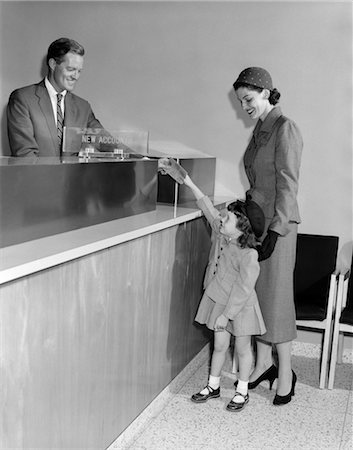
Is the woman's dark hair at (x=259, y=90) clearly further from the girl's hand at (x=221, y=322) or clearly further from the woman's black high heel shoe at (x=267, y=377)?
the woman's black high heel shoe at (x=267, y=377)

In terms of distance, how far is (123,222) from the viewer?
302 centimetres

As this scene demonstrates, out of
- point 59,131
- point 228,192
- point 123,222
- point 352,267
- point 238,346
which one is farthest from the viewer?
point 228,192

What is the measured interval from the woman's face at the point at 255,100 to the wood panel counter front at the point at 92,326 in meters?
0.65

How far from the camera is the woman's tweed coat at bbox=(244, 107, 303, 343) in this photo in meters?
3.34

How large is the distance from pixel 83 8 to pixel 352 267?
2.50 m

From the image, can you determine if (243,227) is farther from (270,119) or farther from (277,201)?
(270,119)

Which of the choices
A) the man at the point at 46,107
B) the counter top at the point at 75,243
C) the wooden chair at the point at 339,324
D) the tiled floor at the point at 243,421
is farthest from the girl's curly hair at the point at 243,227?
the man at the point at 46,107

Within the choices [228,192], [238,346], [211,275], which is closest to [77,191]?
[211,275]

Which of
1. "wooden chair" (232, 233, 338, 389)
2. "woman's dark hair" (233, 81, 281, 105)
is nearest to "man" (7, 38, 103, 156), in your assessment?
"woman's dark hair" (233, 81, 281, 105)

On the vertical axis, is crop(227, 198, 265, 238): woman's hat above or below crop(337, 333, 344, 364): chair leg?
above

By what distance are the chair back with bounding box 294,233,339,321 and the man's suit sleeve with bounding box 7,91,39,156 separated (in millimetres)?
1776

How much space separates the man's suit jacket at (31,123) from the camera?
3578 millimetres

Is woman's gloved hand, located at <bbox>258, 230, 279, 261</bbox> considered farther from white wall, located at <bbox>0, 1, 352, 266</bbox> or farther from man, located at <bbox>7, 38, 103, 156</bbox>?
man, located at <bbox>7, 38, 103, 156</bbox>

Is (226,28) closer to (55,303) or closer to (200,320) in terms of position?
(200,320)
